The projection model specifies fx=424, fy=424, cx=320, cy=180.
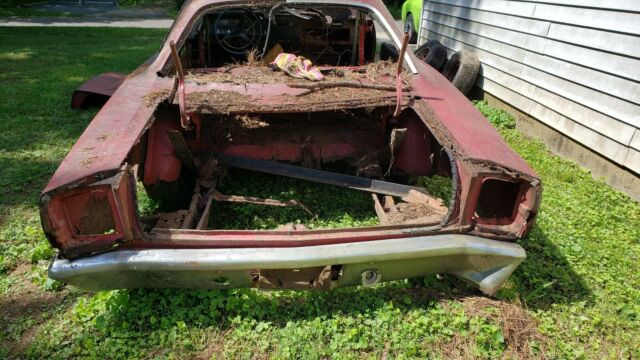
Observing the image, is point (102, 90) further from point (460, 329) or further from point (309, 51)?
point (460, 329)

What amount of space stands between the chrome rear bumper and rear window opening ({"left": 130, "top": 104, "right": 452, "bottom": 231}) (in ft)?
1.69

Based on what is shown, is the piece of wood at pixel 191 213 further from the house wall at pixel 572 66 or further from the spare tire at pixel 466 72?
the spare tire at pixel 466 72

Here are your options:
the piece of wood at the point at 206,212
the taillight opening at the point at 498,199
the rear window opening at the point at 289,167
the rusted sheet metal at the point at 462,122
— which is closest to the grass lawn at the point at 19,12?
the rear window opening at the point at 289,167

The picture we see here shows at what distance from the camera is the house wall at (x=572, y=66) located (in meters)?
3.68

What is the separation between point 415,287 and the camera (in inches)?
99.1

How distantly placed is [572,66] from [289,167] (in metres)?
3.29

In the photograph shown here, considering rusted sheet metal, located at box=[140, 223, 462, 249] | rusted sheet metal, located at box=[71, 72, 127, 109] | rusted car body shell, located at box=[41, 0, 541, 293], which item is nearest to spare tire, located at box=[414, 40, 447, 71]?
rusted car body shell, located at box=[41, 0, 541, 293]

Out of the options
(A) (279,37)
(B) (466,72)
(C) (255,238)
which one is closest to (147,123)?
(C) (255,238)

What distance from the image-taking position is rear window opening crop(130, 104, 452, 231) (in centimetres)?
278

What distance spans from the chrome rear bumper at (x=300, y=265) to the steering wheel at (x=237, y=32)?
270 cm

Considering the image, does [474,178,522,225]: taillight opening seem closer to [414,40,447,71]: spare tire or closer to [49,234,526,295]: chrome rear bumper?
[49,234,526,295]: chrome rear bumper

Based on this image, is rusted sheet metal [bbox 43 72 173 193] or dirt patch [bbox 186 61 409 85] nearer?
rusted sheet metal [bbox 43 72 173 193]

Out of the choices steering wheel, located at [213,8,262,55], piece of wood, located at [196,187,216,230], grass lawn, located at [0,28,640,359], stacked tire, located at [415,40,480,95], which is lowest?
grass lawn, located at [0,28,640,359]

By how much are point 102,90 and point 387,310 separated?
4.48m
